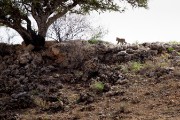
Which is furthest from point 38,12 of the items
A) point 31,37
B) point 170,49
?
point 170,49

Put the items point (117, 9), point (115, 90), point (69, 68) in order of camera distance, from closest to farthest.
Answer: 1. point (115, 90)
2. point (69, 68)
3. point (117, 9)

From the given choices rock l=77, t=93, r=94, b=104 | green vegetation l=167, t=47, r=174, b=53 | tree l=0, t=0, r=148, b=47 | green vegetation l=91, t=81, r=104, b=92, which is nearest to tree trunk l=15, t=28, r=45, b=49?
tree l=0, t=0, r=148, b=47

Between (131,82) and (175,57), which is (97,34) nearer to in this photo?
(175,57)

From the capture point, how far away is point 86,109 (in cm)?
1173

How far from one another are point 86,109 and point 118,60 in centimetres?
434

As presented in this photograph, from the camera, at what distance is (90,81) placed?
1418cm

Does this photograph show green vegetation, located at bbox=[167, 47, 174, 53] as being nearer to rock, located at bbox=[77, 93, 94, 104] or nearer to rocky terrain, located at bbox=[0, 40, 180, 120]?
rocky terrain, located at bbox=[0, 40, 180, 120]

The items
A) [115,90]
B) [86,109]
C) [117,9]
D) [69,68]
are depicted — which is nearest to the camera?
[86,109]

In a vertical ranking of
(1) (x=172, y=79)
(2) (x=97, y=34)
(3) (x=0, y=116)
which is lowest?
(3) (x=0, y=116)

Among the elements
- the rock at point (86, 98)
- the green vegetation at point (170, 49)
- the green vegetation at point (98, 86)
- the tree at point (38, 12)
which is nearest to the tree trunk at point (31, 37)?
the tree at point (38, 12)

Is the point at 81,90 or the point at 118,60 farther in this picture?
the point at 118,60

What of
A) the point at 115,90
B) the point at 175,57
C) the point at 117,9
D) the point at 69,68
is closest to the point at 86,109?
the point at 115,90

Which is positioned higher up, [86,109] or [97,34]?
[97,34]

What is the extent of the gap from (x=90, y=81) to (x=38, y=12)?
14.7ft
